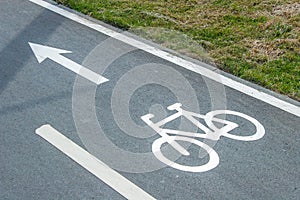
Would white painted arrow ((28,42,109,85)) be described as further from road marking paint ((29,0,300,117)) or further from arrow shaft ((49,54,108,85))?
road marking paint ((29,0,300,117))

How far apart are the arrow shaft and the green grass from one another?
1.31 m

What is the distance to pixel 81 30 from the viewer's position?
690cm

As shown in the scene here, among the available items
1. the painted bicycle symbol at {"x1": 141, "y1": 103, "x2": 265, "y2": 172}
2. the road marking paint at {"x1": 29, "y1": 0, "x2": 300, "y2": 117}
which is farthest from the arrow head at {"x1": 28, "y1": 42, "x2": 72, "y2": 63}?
the painted bicycle symbol at {"x1": 141, "y1": 103, "x2": 265, "y2": 172}

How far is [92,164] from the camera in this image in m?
4.16

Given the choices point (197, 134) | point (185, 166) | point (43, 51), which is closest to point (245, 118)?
point (197, 134)

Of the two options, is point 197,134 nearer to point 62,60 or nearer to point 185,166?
point 185,166

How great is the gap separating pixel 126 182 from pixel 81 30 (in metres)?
3.59

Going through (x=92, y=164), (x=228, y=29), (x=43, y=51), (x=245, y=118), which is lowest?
(x=43, y=51)

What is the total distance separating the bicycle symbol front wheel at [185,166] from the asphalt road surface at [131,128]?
0.01 meters

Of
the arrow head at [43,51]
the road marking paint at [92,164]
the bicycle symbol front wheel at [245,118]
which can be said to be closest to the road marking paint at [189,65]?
the bicycle symbol front wheel at [245,118]

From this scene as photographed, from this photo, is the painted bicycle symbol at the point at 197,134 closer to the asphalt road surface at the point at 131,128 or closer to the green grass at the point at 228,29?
the asphalt road surface at the point at 131,128

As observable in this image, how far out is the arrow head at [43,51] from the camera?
6.02 m

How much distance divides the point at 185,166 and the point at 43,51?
3045 mm

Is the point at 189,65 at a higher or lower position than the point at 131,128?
higher
